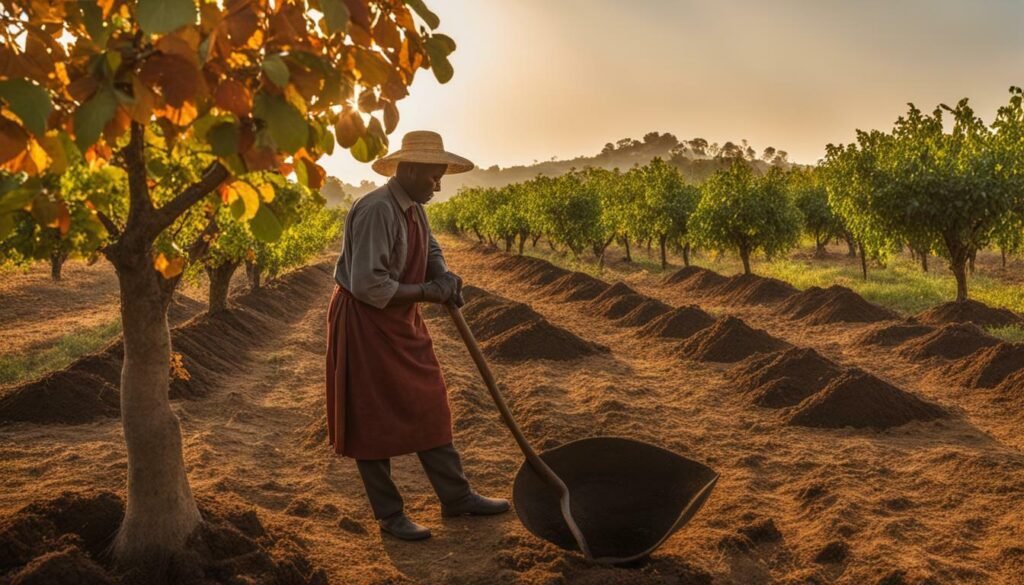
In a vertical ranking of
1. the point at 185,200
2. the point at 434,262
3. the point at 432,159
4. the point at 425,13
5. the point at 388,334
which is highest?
the point at 425,13

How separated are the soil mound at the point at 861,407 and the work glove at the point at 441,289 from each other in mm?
4182

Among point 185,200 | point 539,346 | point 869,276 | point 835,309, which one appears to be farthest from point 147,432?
point 869,276

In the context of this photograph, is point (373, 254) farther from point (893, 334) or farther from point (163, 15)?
point (893, 334)

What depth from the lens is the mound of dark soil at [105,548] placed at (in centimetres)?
274

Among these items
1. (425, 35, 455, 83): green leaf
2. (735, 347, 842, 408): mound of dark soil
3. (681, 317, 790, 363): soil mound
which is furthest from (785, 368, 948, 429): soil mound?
(425, 35, 455, 83): green leaf

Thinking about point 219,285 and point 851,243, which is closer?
point 219,285

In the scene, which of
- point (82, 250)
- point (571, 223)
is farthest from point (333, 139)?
point (571, 223)

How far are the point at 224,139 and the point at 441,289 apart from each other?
79.5 inches

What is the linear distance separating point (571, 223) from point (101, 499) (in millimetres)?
24191

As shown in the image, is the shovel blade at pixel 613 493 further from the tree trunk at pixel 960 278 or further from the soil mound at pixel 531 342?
the tree trunk at pixel 960 278

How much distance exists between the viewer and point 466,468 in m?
5.36

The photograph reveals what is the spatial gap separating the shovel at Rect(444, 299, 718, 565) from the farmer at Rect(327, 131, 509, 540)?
0.34m

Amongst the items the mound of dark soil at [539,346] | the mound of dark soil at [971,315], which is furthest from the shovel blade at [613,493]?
the mound of dark soil at [971,315]

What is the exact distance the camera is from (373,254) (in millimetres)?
3656
